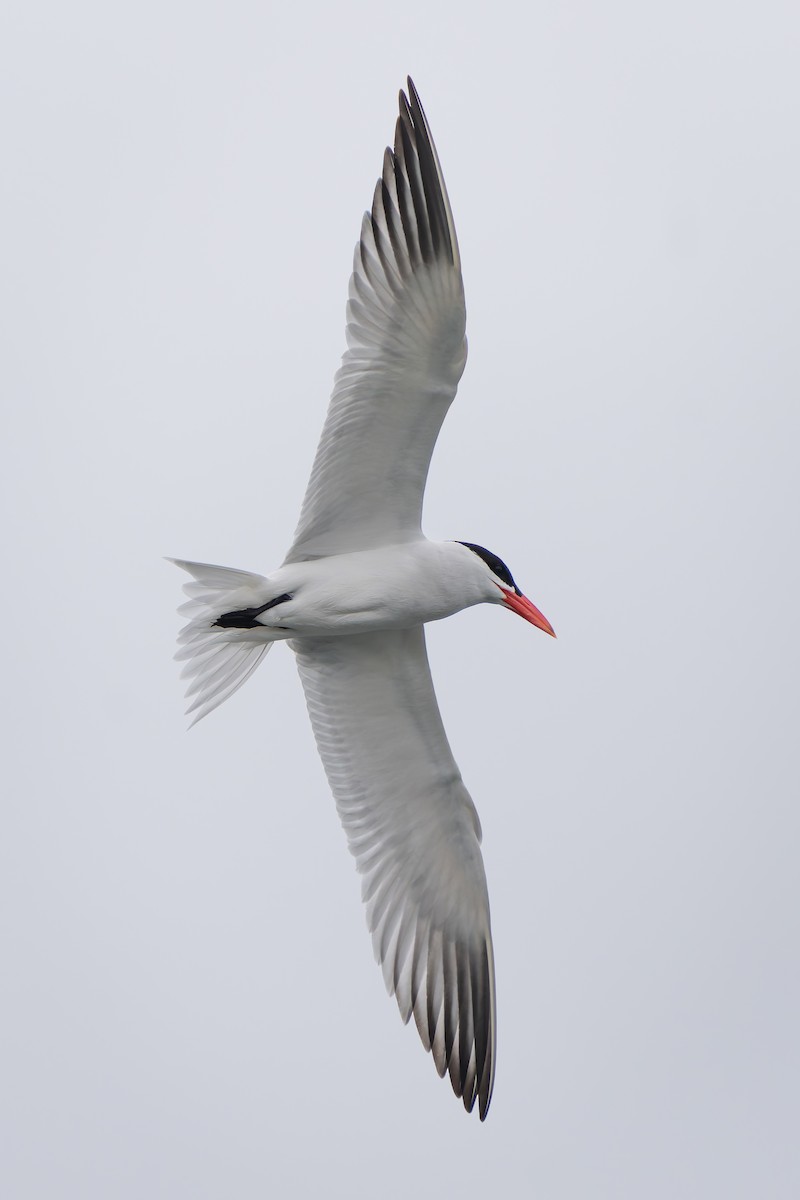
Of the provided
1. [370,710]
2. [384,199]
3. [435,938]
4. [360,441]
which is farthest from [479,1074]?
[384,199]

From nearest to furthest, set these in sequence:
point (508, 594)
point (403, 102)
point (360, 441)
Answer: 1. point (403, 102)
2. point (360, 441)
3. point (508, 594)

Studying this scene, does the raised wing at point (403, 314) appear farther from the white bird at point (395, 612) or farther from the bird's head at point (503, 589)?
the bird's head at point (503, 589)

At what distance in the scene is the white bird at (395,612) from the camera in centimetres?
747

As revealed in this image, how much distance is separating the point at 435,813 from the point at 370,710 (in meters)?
0.67

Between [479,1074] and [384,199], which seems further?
[479,1074]

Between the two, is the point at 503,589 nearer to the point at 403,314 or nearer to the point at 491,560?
the point at 491,560

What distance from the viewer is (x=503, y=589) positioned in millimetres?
8398

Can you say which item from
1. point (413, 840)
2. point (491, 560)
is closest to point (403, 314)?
point (491, 560)

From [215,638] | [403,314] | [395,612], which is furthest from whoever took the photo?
[215,638]

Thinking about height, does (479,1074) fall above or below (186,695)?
below

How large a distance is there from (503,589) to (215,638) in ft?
5.02

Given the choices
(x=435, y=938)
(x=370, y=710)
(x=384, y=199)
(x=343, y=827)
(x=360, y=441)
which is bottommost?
(x=435, y=938)

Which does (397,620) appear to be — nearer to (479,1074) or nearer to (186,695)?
(186,695)

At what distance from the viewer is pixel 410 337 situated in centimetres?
748
